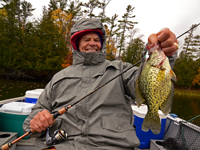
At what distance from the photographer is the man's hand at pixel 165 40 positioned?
131 cm

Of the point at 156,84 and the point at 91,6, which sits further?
the point at 91,6

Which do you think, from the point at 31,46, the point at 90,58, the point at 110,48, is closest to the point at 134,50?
the point at 110,48

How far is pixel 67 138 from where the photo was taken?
1.92 meters

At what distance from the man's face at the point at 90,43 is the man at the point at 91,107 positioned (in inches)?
5.8

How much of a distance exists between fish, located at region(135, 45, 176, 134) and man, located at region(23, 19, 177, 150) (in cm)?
13

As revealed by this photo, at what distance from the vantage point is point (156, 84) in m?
1.35

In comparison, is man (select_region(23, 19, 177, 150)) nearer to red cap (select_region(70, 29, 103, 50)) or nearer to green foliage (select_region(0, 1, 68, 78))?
red cap (select_region(70, 29, 103, 50))

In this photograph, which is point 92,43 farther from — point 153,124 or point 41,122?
point 153,124

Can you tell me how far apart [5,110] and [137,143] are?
2.64m

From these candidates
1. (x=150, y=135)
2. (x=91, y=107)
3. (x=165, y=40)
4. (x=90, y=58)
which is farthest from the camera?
(x=150, y=135)

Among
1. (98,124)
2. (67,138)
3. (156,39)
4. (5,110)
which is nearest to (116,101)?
(98,124)

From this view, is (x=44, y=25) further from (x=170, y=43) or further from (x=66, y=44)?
(x=170, y=43)

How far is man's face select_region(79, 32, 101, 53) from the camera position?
258 cm

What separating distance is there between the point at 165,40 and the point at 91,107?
121 centimetres
